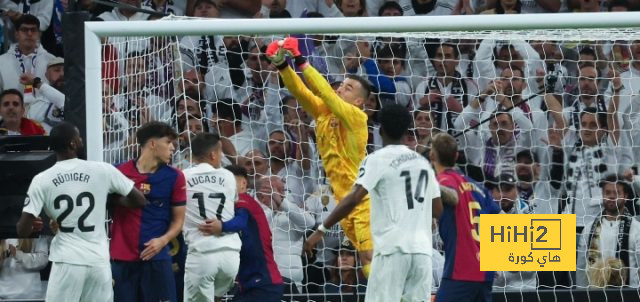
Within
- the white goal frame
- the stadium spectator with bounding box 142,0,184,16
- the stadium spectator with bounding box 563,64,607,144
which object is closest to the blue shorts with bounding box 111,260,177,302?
the white goal frame

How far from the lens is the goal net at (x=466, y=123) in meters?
11.7

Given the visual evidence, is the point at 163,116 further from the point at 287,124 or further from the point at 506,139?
the point at 506,139

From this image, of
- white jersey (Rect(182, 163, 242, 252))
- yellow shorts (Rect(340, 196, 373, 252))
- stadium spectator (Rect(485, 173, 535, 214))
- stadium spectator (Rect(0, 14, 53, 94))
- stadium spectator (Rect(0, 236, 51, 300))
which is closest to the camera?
yellow shorts (Rect(340, 196, 373, 252))

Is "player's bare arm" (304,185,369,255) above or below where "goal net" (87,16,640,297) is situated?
below

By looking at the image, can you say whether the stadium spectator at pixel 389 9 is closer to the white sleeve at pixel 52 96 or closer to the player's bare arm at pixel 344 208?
the white sleeve at pixel 52 96

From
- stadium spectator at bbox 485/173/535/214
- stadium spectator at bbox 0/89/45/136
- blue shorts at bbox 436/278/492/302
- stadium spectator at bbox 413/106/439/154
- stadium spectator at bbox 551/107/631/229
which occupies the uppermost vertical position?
stadium spectator at bbox 0/89/45/136

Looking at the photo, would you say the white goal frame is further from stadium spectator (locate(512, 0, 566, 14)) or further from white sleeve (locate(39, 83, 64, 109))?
stadium spectator (locate(512, 0, 566, 14))

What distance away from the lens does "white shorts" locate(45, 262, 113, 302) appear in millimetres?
8852

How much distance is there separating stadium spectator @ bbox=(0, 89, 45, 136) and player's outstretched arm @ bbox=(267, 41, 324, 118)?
3.21 m

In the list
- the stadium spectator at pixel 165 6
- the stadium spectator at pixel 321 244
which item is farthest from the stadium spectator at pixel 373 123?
the stadium spectator at pixel 165 6

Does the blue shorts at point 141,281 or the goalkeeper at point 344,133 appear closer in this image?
the blue shorts at point 141,281

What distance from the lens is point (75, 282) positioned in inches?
349

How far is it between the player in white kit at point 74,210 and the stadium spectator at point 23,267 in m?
2.75

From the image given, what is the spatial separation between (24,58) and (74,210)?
4083 mm
